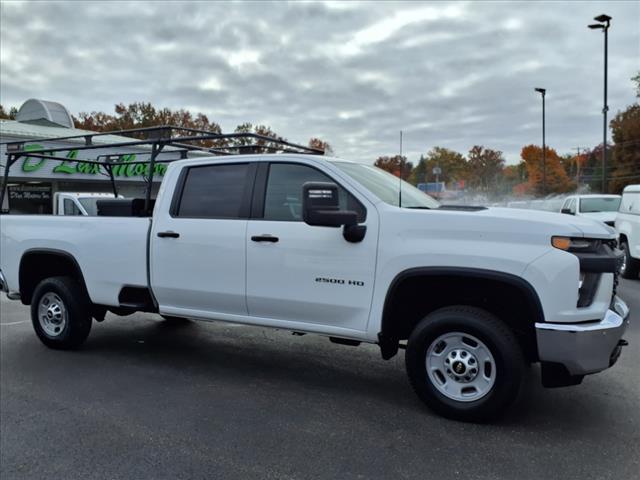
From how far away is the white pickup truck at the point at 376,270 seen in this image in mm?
3535

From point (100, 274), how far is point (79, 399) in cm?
141

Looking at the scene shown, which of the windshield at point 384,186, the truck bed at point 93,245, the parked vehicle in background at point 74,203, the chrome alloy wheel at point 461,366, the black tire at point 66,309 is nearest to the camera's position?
the chrome alloy wheel at point 461,366

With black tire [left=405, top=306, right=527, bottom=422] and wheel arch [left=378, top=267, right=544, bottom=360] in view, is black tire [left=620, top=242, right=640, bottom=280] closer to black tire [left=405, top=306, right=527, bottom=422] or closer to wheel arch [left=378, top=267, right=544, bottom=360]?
wheel arch [left=378, top=267, right=544, bottom=360]

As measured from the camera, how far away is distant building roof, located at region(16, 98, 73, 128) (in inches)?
1102

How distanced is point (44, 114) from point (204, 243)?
2761 cm

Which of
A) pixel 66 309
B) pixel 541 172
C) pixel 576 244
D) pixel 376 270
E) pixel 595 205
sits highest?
pixel 541 172

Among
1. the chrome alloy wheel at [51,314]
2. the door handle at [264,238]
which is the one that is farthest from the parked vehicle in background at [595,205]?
the chrome alloy wheel at [51,314]

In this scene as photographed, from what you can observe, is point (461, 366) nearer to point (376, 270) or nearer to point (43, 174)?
point (376, 270)

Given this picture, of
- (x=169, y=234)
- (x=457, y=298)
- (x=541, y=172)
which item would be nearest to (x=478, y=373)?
(x=457, y=298)

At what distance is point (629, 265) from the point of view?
10.6m

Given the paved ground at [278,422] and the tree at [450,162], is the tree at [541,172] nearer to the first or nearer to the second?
the tree at [450,162]

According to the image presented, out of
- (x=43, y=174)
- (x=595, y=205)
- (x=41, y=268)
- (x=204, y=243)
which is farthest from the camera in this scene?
(x=43, y=174)

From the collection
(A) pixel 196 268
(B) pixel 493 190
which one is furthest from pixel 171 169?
(B) pixel 493 190

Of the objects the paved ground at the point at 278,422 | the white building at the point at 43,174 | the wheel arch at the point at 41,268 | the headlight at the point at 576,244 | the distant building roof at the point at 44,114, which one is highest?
the distant building roof at the point at 44,114
